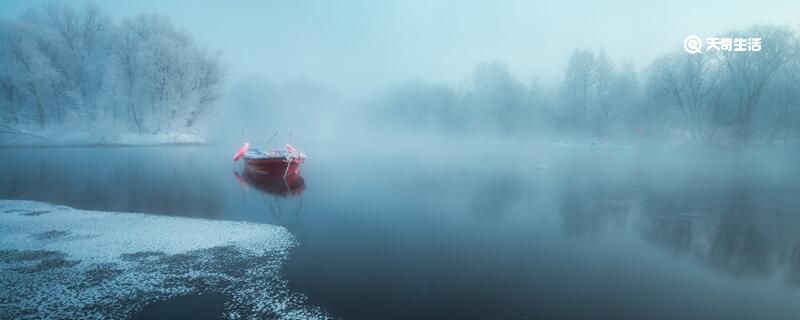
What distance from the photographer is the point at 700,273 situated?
8.21 meters

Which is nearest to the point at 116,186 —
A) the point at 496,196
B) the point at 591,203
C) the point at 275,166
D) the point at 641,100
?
the point at 275,166

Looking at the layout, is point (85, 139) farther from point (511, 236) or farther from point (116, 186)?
point (511, 236)

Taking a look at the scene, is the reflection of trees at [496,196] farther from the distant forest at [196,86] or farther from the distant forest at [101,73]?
the distant forest at [101,73]

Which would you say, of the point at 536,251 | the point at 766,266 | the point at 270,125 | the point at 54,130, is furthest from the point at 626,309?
the point at 270,125

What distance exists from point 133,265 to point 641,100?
62.6m

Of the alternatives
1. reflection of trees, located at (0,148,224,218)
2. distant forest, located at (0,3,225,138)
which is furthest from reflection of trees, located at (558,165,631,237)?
distant forest, located at (0,3,225,138)

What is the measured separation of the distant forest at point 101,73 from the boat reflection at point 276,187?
111 feet

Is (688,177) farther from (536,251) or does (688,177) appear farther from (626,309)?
(626,309)

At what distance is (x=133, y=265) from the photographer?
789cm

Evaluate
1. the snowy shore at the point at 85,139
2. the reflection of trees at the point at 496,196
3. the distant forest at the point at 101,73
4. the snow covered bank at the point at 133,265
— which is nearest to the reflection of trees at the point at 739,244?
the reflection of trees at the point at 496,196

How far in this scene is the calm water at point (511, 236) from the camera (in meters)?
6.80

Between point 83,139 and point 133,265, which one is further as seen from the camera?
point 83,139

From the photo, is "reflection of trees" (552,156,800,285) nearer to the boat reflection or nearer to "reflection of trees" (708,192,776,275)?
"reflection of trees" (708,192,776,275)

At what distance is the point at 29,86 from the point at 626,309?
61.3 meters
